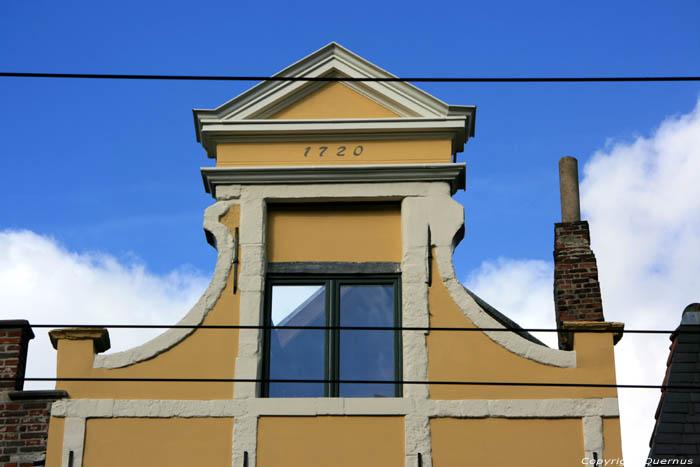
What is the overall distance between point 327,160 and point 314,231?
85 centimetres

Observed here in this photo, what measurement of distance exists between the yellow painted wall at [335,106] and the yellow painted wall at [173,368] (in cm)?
256

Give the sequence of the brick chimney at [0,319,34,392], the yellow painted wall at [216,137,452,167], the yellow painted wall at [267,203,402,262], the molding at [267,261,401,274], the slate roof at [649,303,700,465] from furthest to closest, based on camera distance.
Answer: the slate roof at [649,303,700,465], the yellow painted wall at [216,137,452,167], the yellow painted wall at [267,203,402,262], the molding at [267,261,401,274], the brick chimney at [0,319,34,392]

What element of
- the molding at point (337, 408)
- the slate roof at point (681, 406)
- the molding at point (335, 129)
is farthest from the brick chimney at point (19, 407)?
the slate roof at point (681, 406)

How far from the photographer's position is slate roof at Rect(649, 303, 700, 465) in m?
13.0

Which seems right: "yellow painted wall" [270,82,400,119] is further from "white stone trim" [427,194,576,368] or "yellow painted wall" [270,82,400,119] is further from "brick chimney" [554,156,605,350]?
"brick chimney" [554,156,605,350]

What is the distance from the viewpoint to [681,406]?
13.4 meters

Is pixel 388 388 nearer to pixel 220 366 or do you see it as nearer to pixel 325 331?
pixel 325 331

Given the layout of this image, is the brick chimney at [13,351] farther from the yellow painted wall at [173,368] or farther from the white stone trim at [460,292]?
the white stone trim at [460,292]

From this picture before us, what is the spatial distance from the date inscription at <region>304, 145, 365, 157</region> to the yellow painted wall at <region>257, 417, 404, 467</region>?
3121mm

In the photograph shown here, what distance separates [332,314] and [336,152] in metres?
1.96

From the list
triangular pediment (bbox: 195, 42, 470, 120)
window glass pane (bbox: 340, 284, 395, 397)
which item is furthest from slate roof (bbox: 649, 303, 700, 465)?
triangular pediment (bbox: 195, 42, 470, 120)

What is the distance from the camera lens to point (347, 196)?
12352 millimetres

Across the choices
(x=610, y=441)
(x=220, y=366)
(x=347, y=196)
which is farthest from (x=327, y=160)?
(x=610, y=441)

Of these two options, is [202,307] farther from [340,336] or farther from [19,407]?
[19,407]
